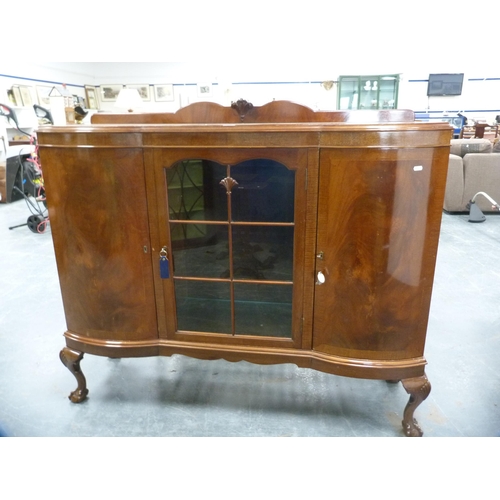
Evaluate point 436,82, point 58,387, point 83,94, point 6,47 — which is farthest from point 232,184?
point 436,82

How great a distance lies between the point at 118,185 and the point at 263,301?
2.03ft

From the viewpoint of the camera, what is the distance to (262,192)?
1225 mm

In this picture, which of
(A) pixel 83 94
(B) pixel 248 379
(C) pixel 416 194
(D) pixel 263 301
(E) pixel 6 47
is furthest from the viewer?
(A) pixel 83 94

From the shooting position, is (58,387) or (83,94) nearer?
(58,387)

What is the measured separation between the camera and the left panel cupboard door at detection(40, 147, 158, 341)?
123 cm

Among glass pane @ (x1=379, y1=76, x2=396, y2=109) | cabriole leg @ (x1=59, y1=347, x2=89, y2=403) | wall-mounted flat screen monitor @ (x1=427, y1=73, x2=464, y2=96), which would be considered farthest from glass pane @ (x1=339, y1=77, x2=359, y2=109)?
cabriole leg @ (x1=59, y1=347, x2=89, y2=403)

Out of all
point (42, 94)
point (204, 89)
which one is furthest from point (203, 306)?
point (204, 89)

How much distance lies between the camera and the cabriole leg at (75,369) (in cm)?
149

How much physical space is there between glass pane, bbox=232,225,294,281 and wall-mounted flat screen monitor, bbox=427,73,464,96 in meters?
8.99

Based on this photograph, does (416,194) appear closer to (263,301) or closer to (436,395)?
(263,301)

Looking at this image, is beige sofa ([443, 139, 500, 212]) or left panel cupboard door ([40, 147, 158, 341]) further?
beige sofa ([443, 139, 500, 212])

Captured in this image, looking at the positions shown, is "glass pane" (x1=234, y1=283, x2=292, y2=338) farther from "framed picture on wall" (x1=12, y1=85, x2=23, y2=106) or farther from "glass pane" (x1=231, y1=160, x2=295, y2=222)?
"framed picture on wall" (x1=12, y1=85, x2=23, y2=106)

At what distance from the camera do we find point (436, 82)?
855cm

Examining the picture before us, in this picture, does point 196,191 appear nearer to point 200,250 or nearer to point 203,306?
point 200,250
